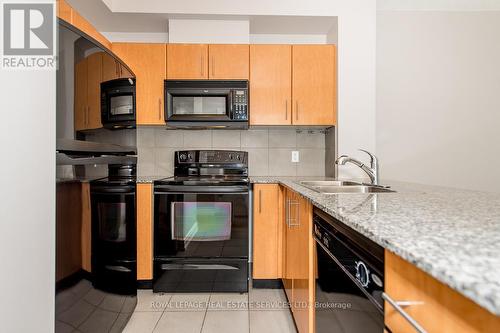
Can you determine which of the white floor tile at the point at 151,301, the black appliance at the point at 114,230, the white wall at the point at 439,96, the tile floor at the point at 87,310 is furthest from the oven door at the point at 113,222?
the white wall at the point at 439,96

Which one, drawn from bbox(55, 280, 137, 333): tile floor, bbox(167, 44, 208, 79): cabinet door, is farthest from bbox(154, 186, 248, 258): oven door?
bbox(167, 44, 208, 79): cabinet door

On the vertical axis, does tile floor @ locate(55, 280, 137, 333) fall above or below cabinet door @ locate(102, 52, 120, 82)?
below

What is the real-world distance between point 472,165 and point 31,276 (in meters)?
3.46

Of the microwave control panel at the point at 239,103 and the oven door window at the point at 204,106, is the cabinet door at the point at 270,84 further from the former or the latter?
the oven door window at the point at 204,106

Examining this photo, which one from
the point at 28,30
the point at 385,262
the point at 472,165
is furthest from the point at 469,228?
the point at 472,165

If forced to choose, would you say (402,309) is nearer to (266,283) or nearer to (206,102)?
(266,283)

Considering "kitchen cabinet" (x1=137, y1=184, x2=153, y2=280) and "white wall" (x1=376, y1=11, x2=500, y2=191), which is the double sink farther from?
"kitchen cabinet" (x1=137, y1=184, x2=153, y2=280)

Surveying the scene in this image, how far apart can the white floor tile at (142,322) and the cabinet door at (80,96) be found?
52.2 inches

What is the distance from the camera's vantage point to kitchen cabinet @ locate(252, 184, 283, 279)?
2230 millimetres

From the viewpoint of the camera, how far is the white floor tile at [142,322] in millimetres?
1724

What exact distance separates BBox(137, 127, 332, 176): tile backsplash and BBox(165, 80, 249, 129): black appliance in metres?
0.35

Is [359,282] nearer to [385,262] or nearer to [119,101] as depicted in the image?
[385,262]

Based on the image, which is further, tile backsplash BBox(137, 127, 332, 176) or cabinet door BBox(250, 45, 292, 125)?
tile backsplash BBox(137, 127, 332, 176)

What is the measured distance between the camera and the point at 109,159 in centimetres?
142
